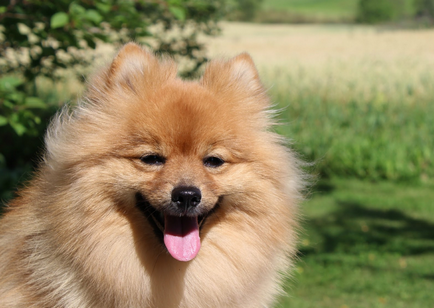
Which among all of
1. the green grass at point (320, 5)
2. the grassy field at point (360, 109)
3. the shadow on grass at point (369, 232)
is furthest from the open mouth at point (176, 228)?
the green grass at point (320, 5)

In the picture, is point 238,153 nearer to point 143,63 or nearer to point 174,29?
point 143,63

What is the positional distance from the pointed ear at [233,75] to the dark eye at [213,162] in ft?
1.63

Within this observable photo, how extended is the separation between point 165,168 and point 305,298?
3.79 metres

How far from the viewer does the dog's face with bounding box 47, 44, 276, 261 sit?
2.81m

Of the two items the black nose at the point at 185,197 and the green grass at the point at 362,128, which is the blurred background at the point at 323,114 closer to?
the green grass at the point at 362,128

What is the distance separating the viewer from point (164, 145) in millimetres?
2844

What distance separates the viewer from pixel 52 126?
324 cm

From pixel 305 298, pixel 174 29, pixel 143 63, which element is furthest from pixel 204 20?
pixel 143 63

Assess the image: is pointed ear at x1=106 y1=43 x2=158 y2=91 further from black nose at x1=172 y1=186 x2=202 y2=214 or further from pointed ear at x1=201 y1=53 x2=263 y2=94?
black nose at x1=172 y1=186 x2=202 y2=214

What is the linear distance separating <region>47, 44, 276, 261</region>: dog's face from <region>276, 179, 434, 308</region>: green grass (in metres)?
1.81

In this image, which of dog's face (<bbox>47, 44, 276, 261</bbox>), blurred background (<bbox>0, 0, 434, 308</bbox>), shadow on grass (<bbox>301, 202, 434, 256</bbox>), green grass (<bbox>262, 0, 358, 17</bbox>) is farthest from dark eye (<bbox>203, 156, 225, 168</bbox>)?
green grass (<bbox>262, 0, 358, 17</bbox>)

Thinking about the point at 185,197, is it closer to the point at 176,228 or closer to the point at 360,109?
the point at 176,228

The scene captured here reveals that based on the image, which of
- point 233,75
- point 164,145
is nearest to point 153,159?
point 164,145

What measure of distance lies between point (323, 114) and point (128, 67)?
934 cm
